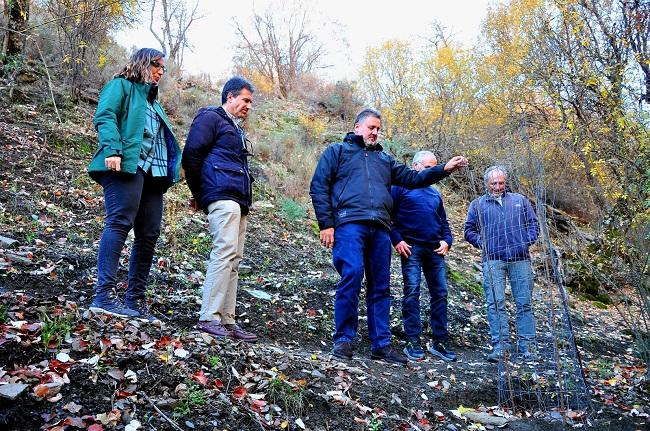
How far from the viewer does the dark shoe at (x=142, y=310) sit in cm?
314

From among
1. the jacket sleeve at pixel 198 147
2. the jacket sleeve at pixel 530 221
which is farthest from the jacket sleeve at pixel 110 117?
the jacket sleeve at pixel 530 221

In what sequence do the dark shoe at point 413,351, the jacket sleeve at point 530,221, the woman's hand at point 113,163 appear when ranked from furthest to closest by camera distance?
the dark shoe at point 413,351 < the jacket sleeve at point 530,221 < the woman's hand at point 113,163

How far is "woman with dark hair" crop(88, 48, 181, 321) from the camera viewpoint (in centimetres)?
307

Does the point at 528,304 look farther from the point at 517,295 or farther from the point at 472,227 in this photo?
the point at 472,227

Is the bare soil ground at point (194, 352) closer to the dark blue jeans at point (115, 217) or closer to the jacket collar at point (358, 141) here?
the dark blue jeans at point (115, 217)

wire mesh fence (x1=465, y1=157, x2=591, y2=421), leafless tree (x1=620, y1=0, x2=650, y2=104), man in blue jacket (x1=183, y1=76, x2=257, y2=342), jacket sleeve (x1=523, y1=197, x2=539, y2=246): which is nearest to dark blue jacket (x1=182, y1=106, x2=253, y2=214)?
man in blue jacket (x1=183, y1=76, x2=257, y2=342)

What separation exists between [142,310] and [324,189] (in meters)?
1.55

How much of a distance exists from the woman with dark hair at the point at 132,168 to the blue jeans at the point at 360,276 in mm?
1284

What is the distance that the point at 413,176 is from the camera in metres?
4.05

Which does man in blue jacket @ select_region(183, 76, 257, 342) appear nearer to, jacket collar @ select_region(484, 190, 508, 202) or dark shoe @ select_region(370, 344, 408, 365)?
dark shoe @ select_region(370, 344, 408, 365)

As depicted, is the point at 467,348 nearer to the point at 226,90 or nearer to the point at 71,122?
the point at 226,90

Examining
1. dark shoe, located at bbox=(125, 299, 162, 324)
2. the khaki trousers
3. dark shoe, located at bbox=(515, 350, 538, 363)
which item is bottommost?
dark shoe, located at bbox=(515, 350, 538, 363)

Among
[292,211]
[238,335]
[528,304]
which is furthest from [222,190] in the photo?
[292,211]

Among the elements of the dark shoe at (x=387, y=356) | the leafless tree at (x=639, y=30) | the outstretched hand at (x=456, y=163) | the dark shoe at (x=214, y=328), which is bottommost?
the dark shoe at (x=387, y=356)
